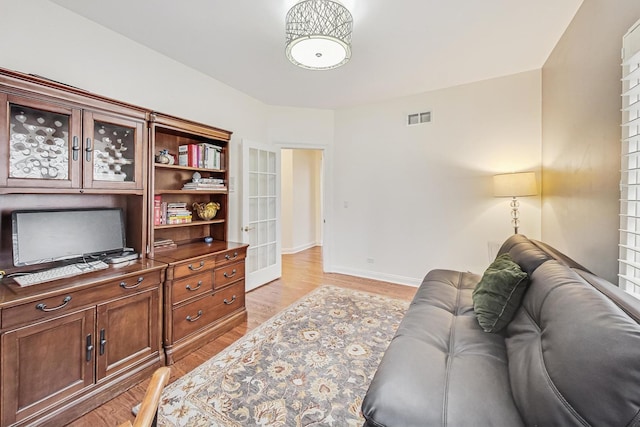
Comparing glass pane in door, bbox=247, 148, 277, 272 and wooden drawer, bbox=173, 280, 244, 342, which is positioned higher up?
glass pane in door, bbox=247, 148, 277, 272

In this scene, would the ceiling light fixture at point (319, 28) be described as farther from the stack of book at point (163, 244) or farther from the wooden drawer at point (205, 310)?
the wooden drawer at point (205, 310)

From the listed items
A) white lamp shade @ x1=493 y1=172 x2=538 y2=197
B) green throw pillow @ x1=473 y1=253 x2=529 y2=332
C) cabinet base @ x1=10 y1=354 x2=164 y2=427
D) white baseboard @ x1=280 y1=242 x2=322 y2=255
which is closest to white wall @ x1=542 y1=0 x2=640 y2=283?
white lamp shade @ x1=493 y1=172 x2=538 y2=197

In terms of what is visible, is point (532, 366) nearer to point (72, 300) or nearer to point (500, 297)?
point (500, 297)

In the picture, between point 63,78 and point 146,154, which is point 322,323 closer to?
point 146,154

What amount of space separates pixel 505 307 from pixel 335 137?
3.47 metres

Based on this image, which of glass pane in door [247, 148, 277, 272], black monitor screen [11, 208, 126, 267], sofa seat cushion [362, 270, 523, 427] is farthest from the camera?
glass pane in door [247, 148, 277, 272]

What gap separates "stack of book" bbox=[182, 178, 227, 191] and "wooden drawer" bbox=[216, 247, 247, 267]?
0.72 m

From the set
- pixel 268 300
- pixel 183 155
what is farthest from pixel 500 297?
pixel 183 155

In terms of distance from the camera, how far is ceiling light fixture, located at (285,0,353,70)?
1840 millimetres

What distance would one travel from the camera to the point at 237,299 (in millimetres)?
2717

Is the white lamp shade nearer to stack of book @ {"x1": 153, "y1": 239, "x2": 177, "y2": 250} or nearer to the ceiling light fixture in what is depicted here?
the ceiling light fixture

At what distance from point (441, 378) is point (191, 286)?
1.93 metres

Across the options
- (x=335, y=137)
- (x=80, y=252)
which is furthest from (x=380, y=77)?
(x=80, y=252)

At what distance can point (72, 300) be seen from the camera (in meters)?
1.53
